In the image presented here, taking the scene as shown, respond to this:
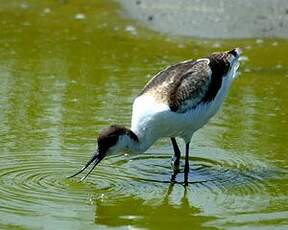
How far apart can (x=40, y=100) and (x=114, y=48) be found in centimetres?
253

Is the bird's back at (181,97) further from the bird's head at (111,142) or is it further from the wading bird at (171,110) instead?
the bird's head at (111,142)

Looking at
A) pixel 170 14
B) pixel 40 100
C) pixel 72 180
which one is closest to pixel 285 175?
pixel 72 180

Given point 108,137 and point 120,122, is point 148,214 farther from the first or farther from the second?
point 120,122

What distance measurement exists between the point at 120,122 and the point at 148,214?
247 centimetres

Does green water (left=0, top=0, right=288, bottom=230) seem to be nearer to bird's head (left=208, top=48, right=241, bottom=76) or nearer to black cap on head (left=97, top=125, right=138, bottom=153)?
black cap on head (left=97, top=125, right=138, bottom=153)

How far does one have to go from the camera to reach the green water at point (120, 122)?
7.22m

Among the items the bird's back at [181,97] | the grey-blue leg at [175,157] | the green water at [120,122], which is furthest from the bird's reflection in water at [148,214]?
the grey-blue leg at [175,157]

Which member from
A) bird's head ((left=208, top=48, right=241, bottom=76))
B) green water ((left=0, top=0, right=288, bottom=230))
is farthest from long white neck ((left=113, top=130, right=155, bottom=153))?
bird's head ((left=208, top=48, right=241, bottom=76))

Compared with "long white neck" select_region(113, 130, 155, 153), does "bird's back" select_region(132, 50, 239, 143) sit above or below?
above

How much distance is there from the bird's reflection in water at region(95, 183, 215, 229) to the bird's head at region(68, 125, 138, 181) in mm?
395

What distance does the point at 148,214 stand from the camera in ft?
23.6

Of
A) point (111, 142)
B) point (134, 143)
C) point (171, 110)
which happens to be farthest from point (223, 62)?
point (111, 142)

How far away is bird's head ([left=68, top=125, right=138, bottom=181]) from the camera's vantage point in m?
7.62

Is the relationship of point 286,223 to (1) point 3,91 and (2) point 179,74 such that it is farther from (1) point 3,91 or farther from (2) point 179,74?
(1) point 3,91
